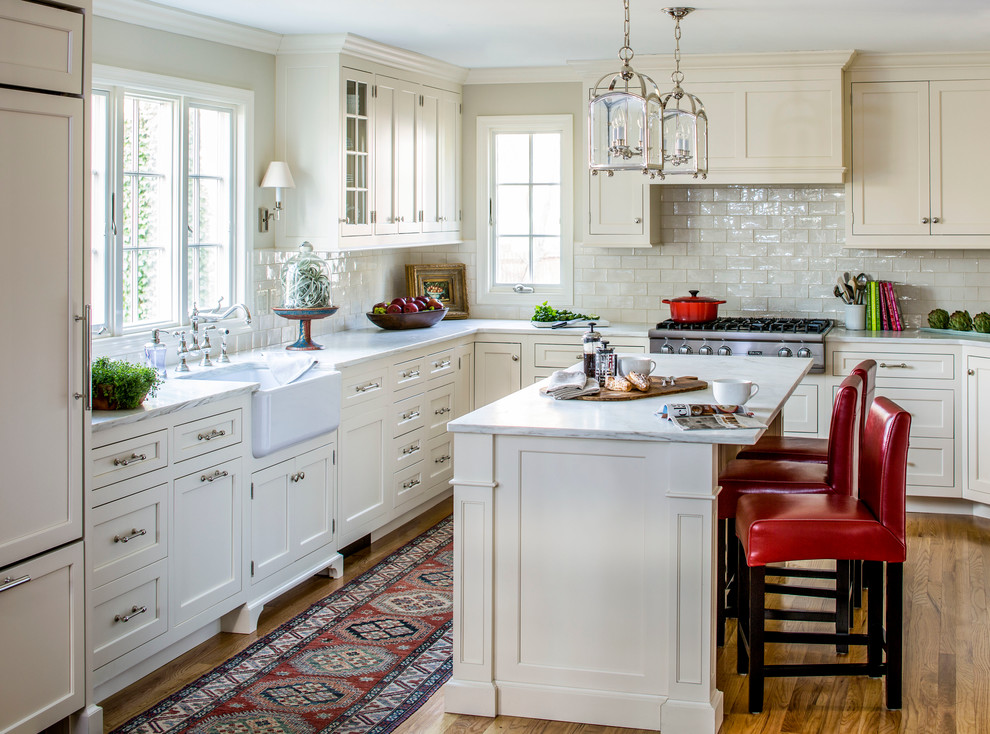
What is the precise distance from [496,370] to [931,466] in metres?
2.51

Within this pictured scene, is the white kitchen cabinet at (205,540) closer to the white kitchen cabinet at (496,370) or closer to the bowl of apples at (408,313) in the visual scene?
the bowl of apples at (408,313)

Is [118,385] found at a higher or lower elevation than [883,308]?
lower

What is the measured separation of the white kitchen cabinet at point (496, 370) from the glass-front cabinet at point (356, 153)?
1.14 meters

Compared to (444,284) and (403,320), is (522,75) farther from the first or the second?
(403,320)

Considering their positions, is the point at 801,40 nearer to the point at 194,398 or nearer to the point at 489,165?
the point at 489,165

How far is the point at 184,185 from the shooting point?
15.8ft

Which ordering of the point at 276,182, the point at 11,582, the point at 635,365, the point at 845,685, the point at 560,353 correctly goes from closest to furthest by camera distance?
the point at 11,582 < the point at 845,685 < the point at 635,365 < the point at 276,182 < the point at 560,353

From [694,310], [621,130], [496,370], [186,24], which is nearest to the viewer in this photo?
[621,130]

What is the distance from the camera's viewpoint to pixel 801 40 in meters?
5.53

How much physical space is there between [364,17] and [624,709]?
10.8ft

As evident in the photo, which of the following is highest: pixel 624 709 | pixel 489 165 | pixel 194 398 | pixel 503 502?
pixel 489 165

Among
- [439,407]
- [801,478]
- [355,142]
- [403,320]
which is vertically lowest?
[801,478]

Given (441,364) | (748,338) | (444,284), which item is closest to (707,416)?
(748,338)

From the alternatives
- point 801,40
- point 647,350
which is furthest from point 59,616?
point 801,40
